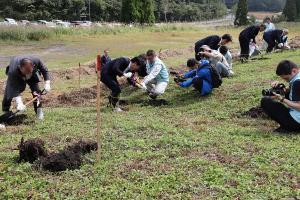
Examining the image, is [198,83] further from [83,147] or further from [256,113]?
[83,147]

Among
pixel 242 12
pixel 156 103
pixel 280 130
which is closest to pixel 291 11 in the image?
pixel 242 12

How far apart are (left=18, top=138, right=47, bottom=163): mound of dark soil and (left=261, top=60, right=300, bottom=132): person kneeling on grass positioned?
13.2 feet

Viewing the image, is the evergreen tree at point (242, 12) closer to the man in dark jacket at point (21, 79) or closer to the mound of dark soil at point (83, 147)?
the man in dark jacket at point (21, 79)

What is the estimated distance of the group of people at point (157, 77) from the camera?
8.09 metres

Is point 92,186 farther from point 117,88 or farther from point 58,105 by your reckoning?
point 58,105

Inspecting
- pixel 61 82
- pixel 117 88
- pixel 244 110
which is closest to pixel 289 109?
pixel 244 110

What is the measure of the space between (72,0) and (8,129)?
8564 centimetres

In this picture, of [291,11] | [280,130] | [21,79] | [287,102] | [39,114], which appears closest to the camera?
[287,102]

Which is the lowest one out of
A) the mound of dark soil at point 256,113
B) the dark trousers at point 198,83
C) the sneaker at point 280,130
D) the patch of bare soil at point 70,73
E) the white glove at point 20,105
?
the patch of bare soil at point 70,73

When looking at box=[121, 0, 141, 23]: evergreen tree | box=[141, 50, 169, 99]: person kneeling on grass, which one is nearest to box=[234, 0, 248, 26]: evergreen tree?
box=[121, 0, 141, 23]: evergreen tree

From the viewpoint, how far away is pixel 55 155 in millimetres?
6910

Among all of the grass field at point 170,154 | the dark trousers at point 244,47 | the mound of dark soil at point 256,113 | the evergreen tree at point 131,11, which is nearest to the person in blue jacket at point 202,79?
the grass field at point 170,154

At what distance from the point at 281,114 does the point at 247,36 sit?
11.7 meters

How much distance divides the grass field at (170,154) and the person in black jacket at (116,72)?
21.9 inches
